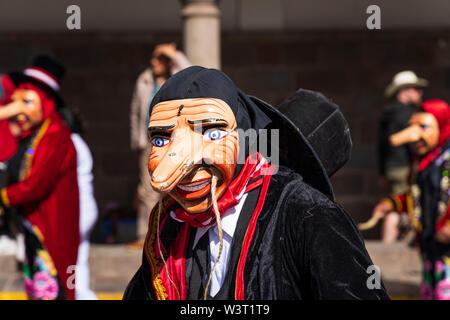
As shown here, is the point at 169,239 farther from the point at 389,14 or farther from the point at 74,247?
the point at 389,14

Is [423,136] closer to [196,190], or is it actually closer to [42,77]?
[42,77]

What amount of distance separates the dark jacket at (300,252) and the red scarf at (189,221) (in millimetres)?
45

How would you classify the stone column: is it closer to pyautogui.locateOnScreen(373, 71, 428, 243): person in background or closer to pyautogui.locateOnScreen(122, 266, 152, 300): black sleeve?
pyautogui.locateOnScreen(373, 71, 428, 243): person in background

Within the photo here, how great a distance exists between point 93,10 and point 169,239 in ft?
22.3

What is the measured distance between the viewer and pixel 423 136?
535 cm

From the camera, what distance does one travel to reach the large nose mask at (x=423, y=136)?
5.34 metres

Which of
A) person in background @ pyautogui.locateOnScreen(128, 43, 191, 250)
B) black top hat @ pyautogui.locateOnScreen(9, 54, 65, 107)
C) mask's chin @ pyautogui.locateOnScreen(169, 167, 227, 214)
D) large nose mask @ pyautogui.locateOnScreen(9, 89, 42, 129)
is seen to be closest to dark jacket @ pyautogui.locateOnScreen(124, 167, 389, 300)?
mask's chin @ pyautogui.locateOnScreen(169, 167, 227, 214)

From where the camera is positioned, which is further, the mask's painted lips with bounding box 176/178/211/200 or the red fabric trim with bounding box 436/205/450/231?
the red fabric trim with bounding box 436/205/450/231

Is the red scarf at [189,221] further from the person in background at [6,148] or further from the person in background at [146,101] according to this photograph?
the person in background at [6,148]

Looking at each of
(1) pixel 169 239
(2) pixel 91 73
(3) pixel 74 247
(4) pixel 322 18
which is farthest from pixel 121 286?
(1) pixel 169 239

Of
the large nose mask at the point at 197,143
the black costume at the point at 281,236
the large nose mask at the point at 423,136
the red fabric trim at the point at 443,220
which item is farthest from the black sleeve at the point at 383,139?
the large nose mask at the point at 197,143

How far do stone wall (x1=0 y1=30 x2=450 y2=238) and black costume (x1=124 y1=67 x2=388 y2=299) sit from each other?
690 cm

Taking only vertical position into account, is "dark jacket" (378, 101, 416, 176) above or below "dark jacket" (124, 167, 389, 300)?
above

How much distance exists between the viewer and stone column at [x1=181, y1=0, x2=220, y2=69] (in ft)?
24.2
